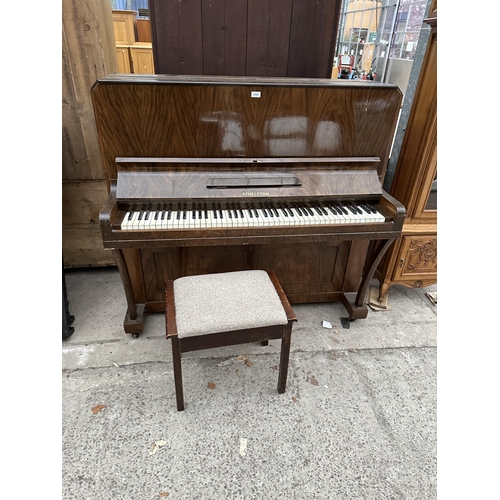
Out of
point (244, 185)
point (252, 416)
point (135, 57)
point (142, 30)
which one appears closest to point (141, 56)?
point (135, 57)

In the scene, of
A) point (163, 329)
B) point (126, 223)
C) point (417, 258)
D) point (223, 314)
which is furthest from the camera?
point (417, 258)

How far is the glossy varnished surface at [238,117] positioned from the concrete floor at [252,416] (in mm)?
1022

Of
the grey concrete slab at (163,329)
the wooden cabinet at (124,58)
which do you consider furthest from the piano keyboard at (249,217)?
the wooden cabinet at (124,58)

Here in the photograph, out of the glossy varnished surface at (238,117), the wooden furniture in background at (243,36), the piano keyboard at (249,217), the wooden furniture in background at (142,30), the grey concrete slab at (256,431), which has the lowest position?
the grey concrete slab at (256,431)

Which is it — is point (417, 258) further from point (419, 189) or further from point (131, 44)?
point (131, 44)

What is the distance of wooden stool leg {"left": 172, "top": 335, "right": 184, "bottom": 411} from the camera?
1.35 metres

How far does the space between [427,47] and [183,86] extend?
4.09ft

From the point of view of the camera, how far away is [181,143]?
64.1 inches

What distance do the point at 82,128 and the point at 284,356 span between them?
1.82 meters

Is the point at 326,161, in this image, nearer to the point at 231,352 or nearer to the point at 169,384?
the point at 231,352

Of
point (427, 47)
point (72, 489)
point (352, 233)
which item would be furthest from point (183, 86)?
point (72, 489)

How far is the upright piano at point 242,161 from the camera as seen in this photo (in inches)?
60.2

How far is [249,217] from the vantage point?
1605mm

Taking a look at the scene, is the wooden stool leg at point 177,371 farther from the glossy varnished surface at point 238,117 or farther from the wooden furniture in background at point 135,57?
the wooden furniture in background at point 135,57
